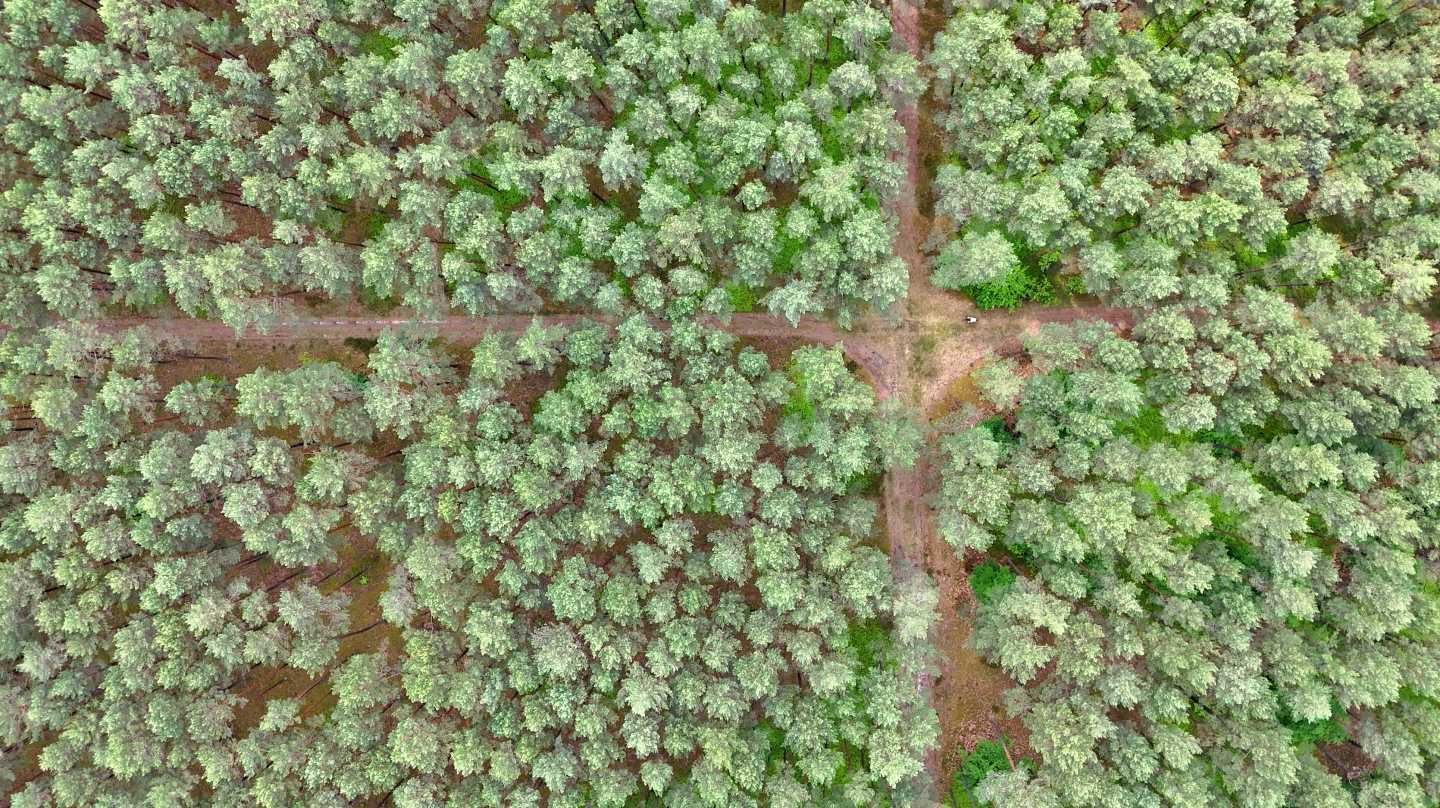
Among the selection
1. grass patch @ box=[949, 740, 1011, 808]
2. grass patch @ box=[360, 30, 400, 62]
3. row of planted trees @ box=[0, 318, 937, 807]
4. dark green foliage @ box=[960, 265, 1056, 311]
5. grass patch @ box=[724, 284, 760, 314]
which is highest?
grass patch @ box=[360, 30, 400, 62]

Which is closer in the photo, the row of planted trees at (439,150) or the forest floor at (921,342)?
the row of planted trees at (439,150)

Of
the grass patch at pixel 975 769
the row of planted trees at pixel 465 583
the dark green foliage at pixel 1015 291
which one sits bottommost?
the grass patch at pixel 975 769

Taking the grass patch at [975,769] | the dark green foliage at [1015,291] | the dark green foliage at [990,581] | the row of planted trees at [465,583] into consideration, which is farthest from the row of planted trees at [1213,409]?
the row of planted trees at [465,583]

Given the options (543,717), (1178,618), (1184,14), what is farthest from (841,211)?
(543,717)

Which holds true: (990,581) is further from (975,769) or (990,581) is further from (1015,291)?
(1015,291)

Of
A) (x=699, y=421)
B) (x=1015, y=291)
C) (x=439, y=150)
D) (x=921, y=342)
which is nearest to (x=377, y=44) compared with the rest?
(x=439, y=150)

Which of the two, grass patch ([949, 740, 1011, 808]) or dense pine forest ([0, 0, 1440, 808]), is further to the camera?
grass patch ([949, 740, 1011, 808])

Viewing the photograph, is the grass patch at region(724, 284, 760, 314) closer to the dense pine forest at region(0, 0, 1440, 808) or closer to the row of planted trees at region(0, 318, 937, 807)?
the dense pine forest at region(0, 0, 1440, 808)

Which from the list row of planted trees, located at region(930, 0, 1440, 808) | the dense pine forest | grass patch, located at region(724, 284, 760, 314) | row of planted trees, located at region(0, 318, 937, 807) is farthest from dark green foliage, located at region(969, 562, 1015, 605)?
grass patch, located at region(724, 284, 760, 314)

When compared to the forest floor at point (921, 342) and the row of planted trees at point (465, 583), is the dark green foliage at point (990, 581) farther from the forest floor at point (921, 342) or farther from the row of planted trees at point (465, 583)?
the row of planted trees at point (465, 583)
